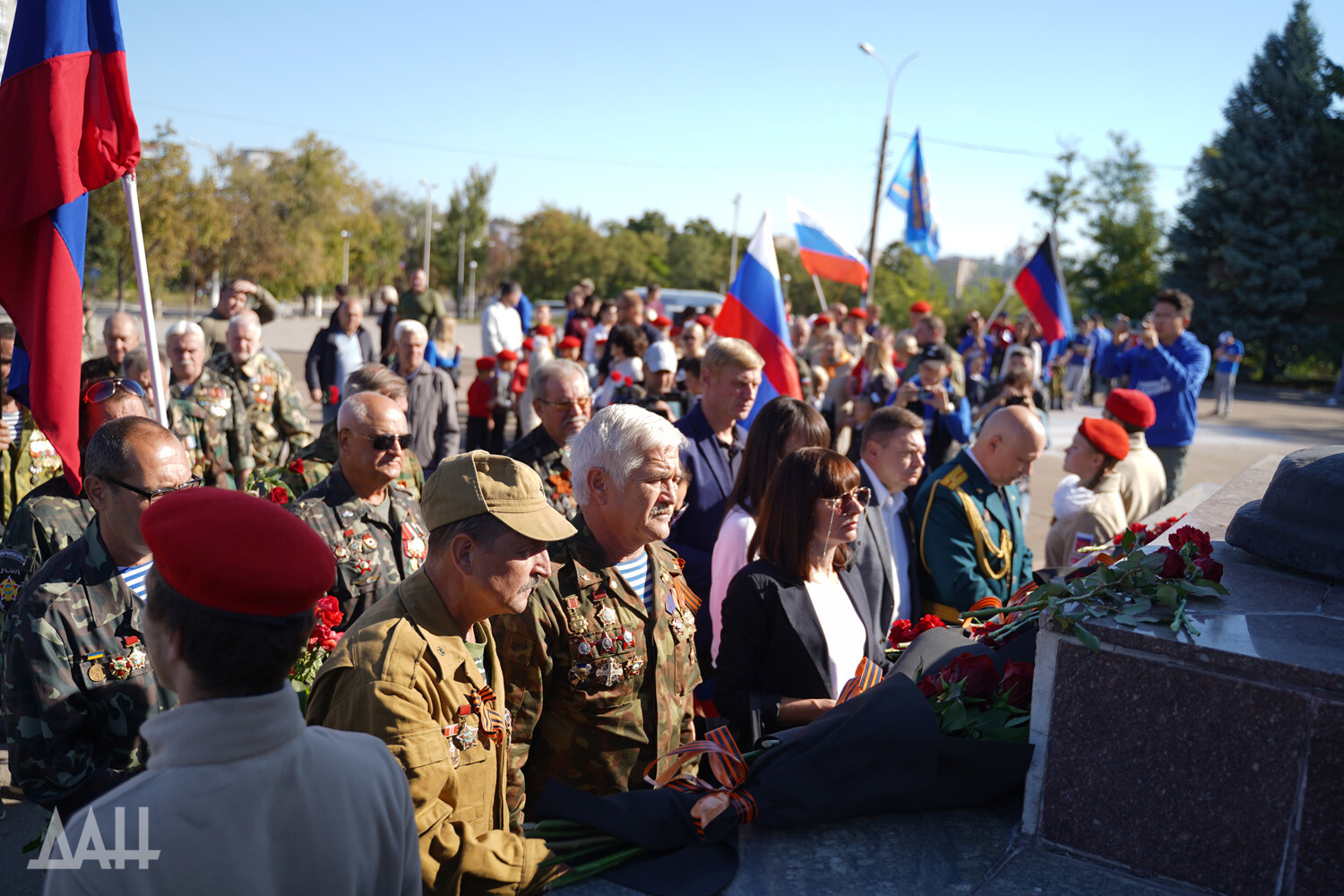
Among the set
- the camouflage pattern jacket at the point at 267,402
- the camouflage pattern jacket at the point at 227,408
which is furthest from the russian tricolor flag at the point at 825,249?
the camouflage pattern jacket at the point at 227,408

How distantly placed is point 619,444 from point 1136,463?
369cm

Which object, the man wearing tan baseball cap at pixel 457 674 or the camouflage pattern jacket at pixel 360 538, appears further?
the camouflage pattern jacket at pixel 360 538

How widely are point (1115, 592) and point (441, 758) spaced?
1.56 metres

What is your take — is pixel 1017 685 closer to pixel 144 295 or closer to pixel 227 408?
pixel 144 295

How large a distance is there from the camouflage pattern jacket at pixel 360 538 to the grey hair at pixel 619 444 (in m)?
0.93

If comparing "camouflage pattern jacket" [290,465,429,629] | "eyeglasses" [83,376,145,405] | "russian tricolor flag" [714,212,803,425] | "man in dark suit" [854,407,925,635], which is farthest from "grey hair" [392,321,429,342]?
"man in dark suit" [854,407,925,635]

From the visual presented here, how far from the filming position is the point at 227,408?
236 inches

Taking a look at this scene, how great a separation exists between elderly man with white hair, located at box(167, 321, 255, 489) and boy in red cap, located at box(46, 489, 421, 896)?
4887 mm

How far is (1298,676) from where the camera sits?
6.17ft

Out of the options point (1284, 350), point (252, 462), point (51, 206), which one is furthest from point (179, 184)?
point (1284, 350)

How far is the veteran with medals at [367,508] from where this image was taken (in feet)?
12.1

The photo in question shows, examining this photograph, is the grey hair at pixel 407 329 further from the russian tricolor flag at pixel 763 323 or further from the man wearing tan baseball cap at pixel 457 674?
the man wearing tan baseball cap at pixel 457 674

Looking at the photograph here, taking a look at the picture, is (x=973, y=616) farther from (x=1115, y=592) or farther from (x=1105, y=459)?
(x=1105, y=459)

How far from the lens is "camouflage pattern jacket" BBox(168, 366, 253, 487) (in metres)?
5.92
